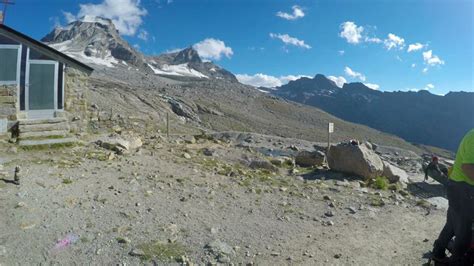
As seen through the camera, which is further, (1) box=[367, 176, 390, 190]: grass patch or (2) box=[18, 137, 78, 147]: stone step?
(2) box=[18, 137, 78, 147]: stone step

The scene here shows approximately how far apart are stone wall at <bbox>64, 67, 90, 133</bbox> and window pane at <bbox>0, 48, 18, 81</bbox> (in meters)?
2.12

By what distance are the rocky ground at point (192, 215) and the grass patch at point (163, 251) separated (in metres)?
0.02

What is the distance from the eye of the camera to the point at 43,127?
15.0 m

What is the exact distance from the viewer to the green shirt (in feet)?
17.1

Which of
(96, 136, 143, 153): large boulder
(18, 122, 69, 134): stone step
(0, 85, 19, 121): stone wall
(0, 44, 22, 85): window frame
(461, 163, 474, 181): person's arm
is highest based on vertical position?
(0, 44, 22, 85): window frame

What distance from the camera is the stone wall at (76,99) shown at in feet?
53.4

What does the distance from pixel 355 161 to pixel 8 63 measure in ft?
45.1

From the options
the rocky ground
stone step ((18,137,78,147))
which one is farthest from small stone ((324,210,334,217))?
stone step ((18,137,78,147))

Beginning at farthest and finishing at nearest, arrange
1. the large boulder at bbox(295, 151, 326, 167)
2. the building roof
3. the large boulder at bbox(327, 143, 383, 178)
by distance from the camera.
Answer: the large boulder at bbox(295, 151, 326, 167)
the large boulder at bbox(327, 143, 383, 178)
the building roof

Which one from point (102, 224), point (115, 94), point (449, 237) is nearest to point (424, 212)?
point (449, 237)

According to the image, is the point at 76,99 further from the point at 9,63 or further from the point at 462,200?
the point at 462,200

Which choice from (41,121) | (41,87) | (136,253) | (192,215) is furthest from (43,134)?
(136,253)

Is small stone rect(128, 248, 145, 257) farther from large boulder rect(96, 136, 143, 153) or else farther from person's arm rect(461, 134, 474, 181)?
large boulder rect(96, 136, 143, 153)

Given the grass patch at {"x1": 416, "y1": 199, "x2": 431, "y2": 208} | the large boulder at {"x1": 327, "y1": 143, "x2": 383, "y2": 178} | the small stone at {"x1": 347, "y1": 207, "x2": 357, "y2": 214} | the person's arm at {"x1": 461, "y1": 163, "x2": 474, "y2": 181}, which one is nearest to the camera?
the person's arm at {"x1": 461, "y1": 163, "x2": 474, "y2": 181}
